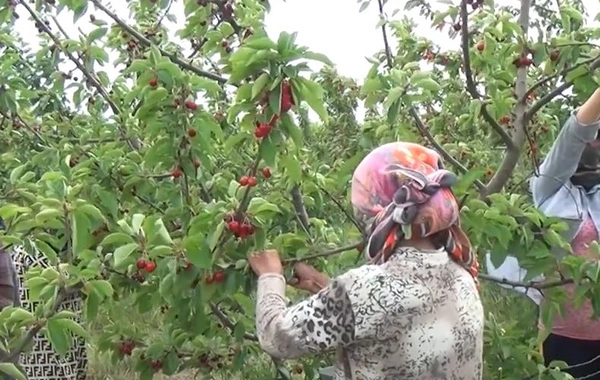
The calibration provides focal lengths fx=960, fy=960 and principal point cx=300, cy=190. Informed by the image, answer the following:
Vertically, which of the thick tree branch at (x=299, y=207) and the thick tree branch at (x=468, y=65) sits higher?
the thick tree branch at (x=468, y=65)

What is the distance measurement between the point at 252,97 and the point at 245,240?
445mm

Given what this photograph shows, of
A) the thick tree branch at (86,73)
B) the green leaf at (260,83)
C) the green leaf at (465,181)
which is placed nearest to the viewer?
the green leaf at (260,83)

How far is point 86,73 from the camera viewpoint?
11.6 feet

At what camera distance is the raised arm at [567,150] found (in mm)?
2828

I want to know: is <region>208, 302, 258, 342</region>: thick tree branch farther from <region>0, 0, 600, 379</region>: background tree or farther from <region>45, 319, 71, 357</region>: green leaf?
<region>45, 319, 71, 357</region>: green leaf

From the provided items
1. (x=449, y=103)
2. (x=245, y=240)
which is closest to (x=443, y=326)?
(x=245, y=240)

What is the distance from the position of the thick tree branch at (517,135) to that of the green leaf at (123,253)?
113cm

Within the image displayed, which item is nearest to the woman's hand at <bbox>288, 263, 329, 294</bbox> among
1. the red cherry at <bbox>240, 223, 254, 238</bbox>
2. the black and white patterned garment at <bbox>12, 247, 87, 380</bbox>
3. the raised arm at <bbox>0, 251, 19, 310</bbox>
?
the red cherry at <bbox>240, 223, 254, 238</bbox>

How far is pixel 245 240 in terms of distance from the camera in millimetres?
2289

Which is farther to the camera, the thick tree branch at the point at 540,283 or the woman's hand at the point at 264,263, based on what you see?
the thick tree branch at the point at 540,283

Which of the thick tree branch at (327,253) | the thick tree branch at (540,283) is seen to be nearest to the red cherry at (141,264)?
the thick tree branch at (327,253)

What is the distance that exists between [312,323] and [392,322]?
18cm

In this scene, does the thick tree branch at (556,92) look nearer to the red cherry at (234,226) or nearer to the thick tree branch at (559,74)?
the thick tree branch at (559,74)

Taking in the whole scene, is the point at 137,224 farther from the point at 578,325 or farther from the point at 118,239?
the point at 578,325
